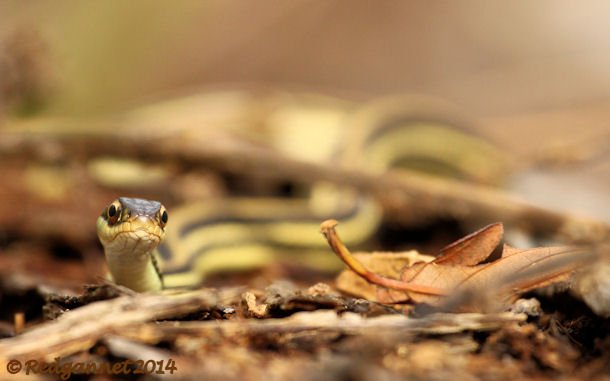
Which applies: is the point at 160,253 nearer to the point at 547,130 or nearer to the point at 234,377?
the point at 234,377

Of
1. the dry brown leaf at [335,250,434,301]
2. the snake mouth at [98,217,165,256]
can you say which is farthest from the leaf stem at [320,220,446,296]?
the snake mouth at [98,217,165,256]

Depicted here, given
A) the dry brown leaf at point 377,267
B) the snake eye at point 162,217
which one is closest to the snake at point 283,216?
the snake eye at point 162,217

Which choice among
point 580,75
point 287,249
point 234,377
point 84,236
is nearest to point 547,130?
point 580,75

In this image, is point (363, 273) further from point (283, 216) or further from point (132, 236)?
point (283, 216)

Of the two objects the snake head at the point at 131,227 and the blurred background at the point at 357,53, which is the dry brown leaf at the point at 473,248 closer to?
the snake head at the point at 131,227

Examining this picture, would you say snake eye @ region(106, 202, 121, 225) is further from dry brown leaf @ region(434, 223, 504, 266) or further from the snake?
dry brown leaf @ region(434, 223, 504, 266)

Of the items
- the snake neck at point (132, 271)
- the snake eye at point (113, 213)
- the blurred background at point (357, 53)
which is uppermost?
the blurred background at point (357, 53)
